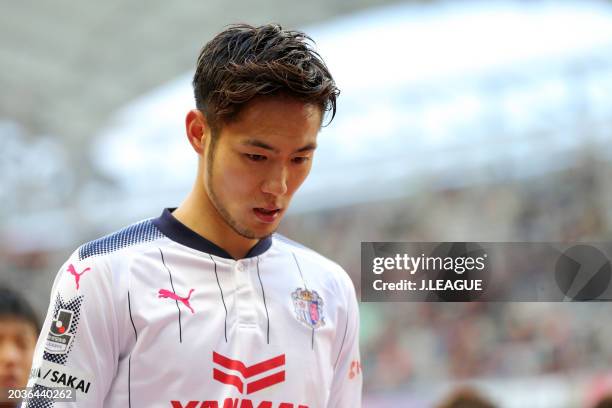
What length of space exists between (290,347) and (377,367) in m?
5.43

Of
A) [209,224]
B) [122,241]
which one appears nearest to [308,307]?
[209,224]

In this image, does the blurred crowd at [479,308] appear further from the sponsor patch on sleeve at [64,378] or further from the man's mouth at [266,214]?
the sponsor patch on sleeve at [64,378]

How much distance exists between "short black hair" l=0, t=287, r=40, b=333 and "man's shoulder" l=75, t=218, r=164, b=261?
62 cm

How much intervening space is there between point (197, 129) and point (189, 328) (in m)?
0.36

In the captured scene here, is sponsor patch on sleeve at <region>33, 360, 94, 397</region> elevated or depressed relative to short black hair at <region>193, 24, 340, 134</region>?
depressed

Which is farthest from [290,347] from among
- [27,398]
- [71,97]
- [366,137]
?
[71,97]

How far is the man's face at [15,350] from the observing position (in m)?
1.81

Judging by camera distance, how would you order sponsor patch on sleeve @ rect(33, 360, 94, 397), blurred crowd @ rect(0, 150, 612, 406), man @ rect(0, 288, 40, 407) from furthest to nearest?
blurred crowd @ rect(0, 150, 612, 406) → man @ rect(0, 288, 40, 407) → sponsor patch on sleeve @ rect(33, 360, 94, 397)

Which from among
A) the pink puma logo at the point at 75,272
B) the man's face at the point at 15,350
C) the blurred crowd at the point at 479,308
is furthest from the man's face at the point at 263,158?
the blurred crowd at the point at 479,308

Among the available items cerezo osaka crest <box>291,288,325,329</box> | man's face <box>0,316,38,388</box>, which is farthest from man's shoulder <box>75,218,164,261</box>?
man's face <box>0,316,38,388</box>

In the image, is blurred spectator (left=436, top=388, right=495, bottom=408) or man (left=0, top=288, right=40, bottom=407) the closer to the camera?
man (left=0, top=288, right=40, bottom=407)

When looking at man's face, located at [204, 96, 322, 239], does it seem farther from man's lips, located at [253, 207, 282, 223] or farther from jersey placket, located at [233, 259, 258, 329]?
jersey placket, located at [233, 259, 258, 329]

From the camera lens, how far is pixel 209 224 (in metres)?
1.51

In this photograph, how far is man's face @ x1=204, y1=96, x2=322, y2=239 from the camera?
139 centimetres
